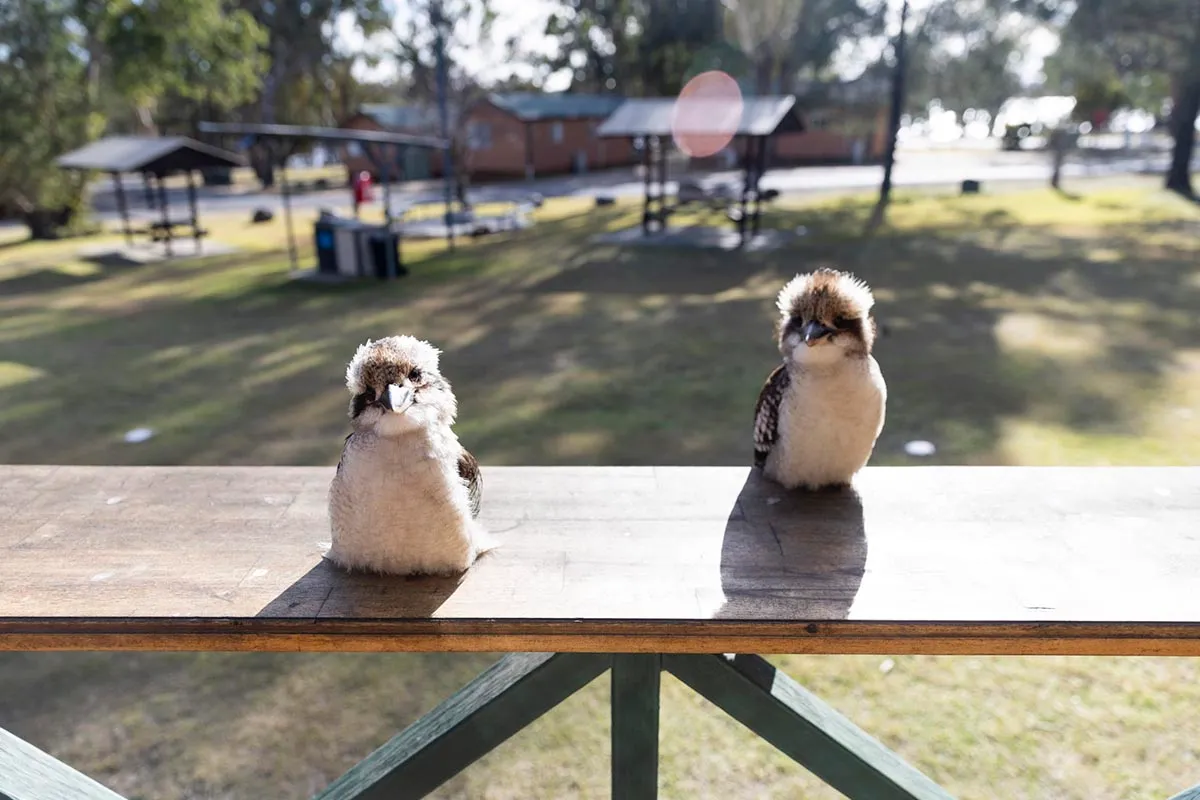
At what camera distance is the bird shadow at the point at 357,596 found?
7.20ft

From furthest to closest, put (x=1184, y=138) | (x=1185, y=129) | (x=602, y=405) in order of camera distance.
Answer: (x=1184, y=138)
(x=1185, y=129)
(x=602, y=405)

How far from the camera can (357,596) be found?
2293 millimetres

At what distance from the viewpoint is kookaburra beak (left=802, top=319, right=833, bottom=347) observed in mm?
2861

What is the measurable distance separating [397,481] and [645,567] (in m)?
0.77

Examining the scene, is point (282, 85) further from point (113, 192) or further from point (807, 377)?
point (807, 377)

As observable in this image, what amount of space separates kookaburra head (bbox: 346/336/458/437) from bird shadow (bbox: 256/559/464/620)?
1.43 feet

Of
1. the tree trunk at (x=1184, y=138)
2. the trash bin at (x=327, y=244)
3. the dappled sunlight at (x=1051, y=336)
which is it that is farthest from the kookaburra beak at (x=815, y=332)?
the tree trunk at (x=1184, y=138)

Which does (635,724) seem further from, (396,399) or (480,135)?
(480,135)

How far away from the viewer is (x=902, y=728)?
3.86m

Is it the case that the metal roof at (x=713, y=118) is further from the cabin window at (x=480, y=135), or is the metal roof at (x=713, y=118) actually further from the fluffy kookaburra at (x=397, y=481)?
the cabin window at (x=480, y=135)

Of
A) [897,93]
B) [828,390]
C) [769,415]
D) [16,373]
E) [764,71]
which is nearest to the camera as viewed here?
[828,390]

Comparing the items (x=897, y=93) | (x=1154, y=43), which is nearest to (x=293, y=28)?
(x=897, y=93)

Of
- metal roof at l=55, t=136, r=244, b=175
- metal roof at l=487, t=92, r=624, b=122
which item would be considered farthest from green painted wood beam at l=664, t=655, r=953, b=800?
metal roof at l=487, t=92, r=624, b=122

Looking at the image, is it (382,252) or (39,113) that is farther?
(39,113)
